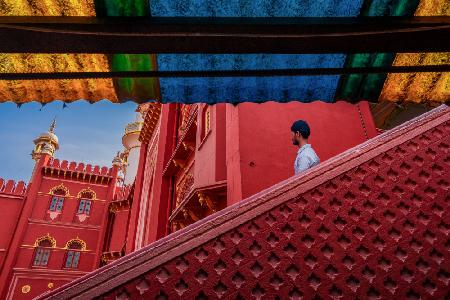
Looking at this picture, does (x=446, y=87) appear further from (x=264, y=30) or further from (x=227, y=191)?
(x=227, y=191)

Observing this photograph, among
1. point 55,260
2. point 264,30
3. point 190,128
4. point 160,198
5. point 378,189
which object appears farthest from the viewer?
point 55,260

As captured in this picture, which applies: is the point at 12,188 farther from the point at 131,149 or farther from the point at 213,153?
the point at 213,153

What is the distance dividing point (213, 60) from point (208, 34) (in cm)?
76

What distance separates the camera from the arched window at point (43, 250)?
2611 centimetres

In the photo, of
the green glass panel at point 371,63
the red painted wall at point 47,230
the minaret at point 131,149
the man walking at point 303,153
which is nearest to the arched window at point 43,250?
the red painted wall at point 47,230

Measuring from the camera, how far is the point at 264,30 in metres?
2.23

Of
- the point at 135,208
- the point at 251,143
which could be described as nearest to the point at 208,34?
the point at 251,143

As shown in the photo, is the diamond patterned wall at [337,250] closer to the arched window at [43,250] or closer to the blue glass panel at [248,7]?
the blue glass panel at [248,7]

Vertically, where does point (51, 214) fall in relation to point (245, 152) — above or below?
above

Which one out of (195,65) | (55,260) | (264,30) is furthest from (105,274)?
(55,260)

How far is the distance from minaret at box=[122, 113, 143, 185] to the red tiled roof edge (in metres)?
36.1

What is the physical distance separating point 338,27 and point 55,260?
97.6 feet

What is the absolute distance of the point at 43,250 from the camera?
26594 millimetres

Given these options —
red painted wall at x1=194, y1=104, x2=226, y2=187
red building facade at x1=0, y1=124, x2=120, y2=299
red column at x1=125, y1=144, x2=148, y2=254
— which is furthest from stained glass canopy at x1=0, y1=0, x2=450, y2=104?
red building facade at x1=0, y1=124, x2=120, y2=299
